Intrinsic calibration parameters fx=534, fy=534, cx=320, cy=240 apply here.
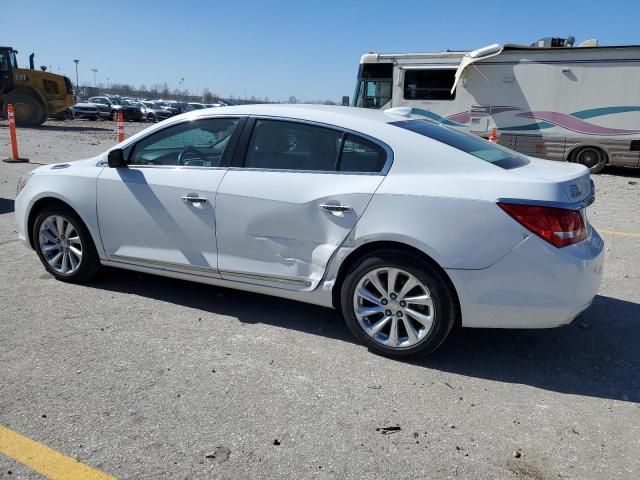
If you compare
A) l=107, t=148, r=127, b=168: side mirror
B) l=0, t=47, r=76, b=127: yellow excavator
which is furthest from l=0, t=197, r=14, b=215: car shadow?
l=0, t=47, r=76, b=127: yellow excavator

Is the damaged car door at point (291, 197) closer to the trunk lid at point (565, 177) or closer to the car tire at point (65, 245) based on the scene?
the trunk lid at point (565, 177)

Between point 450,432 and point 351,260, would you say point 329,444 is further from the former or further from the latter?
point 351,260

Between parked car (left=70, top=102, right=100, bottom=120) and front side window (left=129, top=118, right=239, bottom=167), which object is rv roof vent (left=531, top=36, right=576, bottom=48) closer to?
front side window (left=129, top=118, right=239, bottom=167)

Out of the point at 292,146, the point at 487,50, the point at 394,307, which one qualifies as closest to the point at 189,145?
the point at 292,146

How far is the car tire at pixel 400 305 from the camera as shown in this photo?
10.6 ft

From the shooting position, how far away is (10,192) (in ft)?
28.8

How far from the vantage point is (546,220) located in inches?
117

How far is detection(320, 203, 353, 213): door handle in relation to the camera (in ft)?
11.1

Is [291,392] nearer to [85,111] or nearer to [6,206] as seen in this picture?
[6,206]

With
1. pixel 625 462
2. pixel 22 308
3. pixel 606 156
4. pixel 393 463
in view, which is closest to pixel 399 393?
pixel 393 463

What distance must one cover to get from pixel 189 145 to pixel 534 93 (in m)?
12.0

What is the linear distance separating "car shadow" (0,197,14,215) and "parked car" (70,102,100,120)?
3297 cm

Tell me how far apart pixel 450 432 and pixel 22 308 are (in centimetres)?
330

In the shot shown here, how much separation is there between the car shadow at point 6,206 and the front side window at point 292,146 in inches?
205
